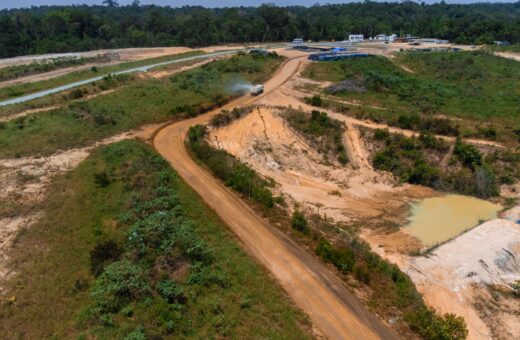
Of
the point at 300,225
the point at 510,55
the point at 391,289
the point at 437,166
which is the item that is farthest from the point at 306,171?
the point at 510,55

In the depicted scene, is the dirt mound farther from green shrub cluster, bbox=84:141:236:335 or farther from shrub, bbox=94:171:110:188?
shrub, bbox=94:171:110:188

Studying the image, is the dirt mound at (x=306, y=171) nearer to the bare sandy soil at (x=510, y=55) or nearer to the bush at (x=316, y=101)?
the bush at (x=316, y=101)

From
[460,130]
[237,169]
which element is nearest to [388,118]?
[460,130]

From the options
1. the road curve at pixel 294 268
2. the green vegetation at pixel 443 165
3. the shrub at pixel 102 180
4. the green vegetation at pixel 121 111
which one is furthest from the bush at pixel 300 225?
the green vegetation at pixel 121 111

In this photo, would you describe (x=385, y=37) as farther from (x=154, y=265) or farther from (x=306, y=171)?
(x=154, y=265)

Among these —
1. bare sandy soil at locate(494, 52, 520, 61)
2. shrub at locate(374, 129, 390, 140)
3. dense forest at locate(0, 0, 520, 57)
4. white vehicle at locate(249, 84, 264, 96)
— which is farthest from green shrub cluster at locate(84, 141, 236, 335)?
bare sandy soil at locate(494, 52, 520, 61)

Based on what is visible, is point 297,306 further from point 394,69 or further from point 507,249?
point 394,69
